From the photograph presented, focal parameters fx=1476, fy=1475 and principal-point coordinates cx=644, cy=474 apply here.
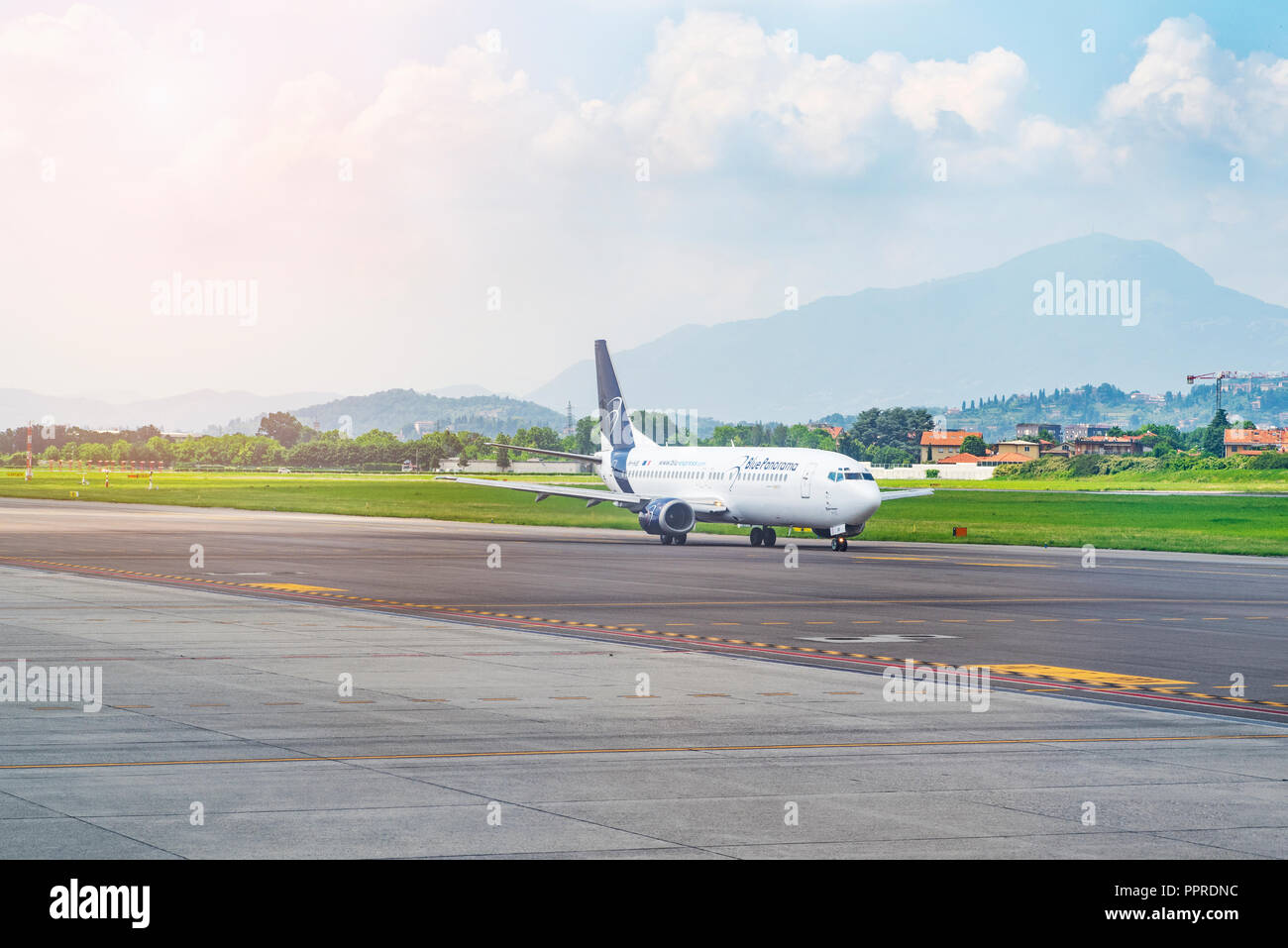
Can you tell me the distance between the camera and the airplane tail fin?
69438 millimetres

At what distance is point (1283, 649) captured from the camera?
2567 cm

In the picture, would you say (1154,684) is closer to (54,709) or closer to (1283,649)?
(1283,649)

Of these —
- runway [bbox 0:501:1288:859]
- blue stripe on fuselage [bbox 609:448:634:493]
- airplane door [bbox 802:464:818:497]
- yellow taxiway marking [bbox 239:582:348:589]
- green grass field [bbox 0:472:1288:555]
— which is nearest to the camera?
runway [bbox 0:501:1288:859]

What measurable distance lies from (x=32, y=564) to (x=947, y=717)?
110 ft

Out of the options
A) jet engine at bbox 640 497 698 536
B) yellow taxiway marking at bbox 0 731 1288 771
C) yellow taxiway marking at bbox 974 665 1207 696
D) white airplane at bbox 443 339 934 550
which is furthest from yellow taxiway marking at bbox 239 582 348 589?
jet engine at bbox 640 497 698 536

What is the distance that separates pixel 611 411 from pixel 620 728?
183 ft

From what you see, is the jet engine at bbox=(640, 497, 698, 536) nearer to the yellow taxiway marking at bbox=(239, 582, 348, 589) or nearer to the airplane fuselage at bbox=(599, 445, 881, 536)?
the airplane fuselage at bbox=(599, 445, 881, 536)

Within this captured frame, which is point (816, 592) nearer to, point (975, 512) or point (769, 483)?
point (769, 483)

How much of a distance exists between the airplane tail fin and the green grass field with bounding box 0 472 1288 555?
8.37m

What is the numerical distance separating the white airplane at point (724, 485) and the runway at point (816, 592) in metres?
1.41

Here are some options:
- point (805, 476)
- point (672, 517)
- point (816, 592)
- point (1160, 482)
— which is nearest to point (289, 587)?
point (816, 592)

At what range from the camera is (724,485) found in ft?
196

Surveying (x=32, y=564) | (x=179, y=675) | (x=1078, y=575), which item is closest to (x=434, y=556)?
(x=32, y=564)

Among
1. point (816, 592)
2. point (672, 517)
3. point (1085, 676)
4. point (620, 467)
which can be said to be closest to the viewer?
point (1085, 676)
